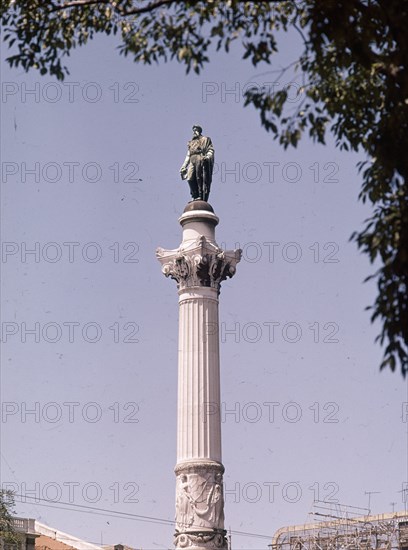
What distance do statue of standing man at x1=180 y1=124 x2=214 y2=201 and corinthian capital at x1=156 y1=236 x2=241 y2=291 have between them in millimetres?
2294

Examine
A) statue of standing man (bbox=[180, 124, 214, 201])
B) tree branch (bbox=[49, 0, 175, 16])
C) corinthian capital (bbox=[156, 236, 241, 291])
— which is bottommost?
tree branch (bbox=[49, 0, 175, 16])

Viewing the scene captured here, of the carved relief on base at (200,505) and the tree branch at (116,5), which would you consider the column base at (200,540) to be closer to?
the carved relief on base at (200,505)

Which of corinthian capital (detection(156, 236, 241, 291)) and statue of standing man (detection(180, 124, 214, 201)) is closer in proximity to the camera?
corinthian capital (detection(156, 236, 241, 291))

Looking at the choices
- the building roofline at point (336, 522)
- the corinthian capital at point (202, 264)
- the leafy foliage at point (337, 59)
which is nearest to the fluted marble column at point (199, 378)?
the corinthian capital at point (202, 264)

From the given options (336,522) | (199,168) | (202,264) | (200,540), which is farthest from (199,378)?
(336,522)

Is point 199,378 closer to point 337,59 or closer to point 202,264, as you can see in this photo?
point 202,264

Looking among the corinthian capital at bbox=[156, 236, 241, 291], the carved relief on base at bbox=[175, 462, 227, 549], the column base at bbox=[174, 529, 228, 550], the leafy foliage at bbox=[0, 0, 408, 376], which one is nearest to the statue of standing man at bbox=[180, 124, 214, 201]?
the corinthian capital at bbox=[156, 236, 241, 291]

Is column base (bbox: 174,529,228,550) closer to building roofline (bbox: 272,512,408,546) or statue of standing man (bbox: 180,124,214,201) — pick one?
statue of standing man (bbox: 180,124,214,201)

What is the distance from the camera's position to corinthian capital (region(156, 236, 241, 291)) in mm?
34625

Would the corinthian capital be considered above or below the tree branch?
above

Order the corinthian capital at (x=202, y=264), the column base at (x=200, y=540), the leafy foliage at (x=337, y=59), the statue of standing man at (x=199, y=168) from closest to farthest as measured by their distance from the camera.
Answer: the leafy foliage at (x=337, y=59) → the column base at (x=200, y=540) → the corinthian capital at (x=202, y=264) → the statue of standing man at (x=199, y=168)

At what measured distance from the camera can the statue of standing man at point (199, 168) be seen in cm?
3659

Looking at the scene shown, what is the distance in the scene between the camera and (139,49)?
1616cm

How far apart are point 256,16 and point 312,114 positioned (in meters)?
1.58
